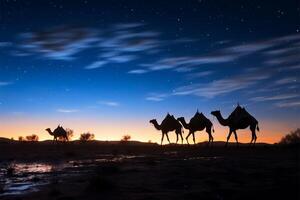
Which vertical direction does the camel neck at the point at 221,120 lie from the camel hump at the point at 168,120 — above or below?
below

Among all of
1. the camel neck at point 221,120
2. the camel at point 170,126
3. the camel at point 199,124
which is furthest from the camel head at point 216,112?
the camel at point 170,126

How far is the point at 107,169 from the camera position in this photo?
1180 cm

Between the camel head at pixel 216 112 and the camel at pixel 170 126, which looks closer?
the camel head at pixel 216 112

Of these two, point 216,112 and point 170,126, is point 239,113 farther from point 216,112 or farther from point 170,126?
point 170,126

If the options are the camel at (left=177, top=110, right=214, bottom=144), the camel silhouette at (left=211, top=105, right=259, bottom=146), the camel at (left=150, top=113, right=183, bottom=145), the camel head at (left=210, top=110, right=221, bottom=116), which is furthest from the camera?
the camel at (left=150, top=113, right=183, bottom=145)

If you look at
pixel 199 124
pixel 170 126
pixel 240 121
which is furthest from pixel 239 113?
pixel 170 126

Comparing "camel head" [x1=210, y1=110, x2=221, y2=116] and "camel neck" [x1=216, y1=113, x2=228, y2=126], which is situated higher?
"camel head" [x1=210, y1=110, x2=221, y2=116]

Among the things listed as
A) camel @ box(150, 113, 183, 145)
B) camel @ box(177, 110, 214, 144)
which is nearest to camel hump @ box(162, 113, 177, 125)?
camel @ box(150, 113, 183, 145)

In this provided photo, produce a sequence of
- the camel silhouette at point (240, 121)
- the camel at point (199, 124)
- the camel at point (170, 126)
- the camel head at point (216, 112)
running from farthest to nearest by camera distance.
Answer: the camel at point (170, 126) → the camel at point (199, 124) → the camel head at point (216, 112) → the camel silhouette at point (240, 121)

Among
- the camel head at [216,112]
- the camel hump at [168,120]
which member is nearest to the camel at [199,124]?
the camel head at [216,112]

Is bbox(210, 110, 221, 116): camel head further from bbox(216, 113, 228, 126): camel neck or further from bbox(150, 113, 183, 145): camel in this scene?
bbox(150, 113, 183, 145): camel

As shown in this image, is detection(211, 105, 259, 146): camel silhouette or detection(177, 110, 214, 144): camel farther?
detection(177, 110, 214, 144): camel

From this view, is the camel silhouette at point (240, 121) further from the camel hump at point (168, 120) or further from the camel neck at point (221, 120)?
the camel hump at point (168, 120)

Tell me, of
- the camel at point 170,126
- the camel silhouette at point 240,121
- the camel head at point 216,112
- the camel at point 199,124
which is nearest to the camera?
the camel silhouette at point 240,121
